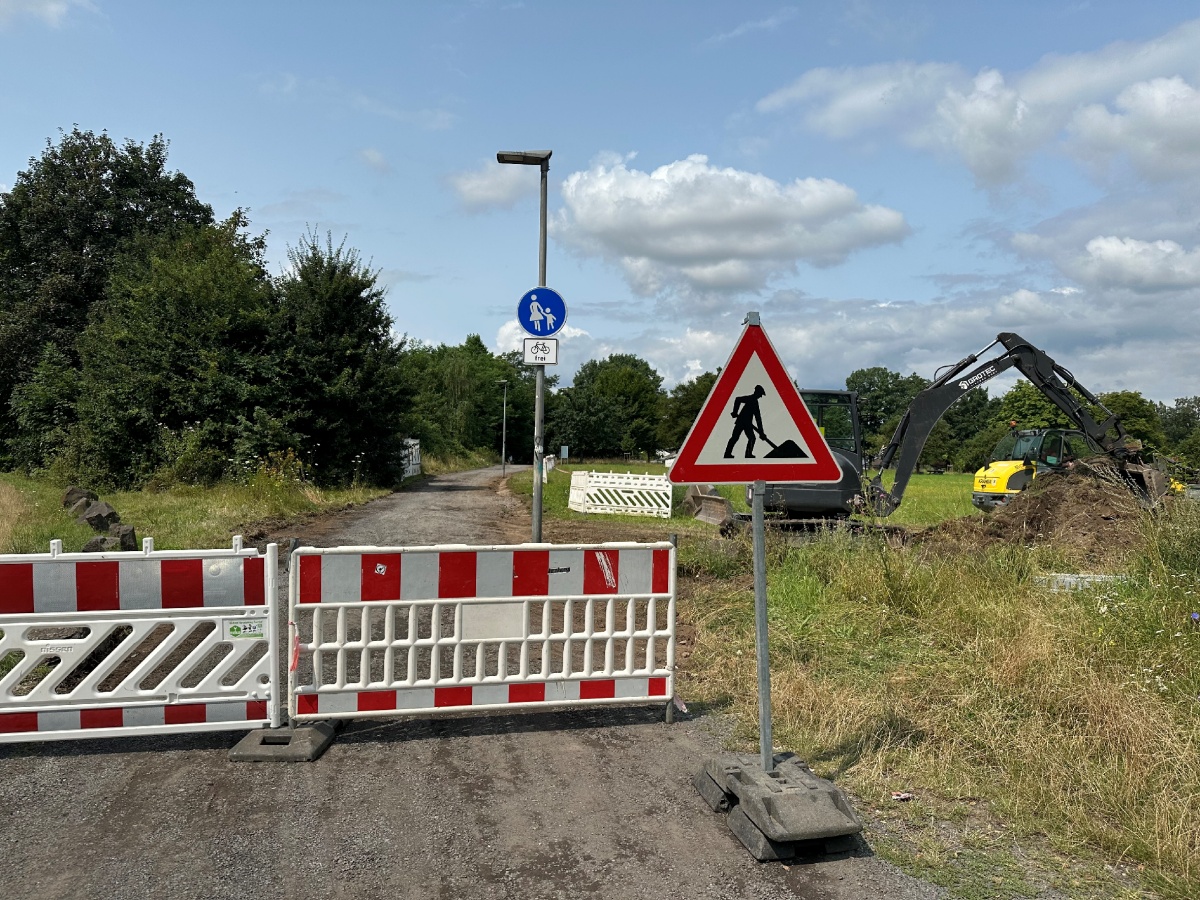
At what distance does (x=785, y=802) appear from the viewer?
3.95 metres

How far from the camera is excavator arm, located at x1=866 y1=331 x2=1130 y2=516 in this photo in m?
16.2

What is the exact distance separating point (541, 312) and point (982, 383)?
1002cm

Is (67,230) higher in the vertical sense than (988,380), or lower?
higher

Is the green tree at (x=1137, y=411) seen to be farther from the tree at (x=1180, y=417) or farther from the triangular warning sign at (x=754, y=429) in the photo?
the triangular warning sign at (x=754, y=429)

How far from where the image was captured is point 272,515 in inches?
702

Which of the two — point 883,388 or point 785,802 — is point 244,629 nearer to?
point 785,802

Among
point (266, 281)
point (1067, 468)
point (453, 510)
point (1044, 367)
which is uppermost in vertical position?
point (266, 281)

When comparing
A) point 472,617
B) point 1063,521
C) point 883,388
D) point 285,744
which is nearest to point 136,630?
point 285,744

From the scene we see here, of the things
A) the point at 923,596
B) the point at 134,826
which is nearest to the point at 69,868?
the point at 134,826

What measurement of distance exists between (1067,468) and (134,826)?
1685 centimetres

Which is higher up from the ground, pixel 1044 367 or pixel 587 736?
pixel 1044 367

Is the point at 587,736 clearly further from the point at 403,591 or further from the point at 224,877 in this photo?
the point at 224,877

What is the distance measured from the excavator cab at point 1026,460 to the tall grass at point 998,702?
12.4m

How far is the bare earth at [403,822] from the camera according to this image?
355cm
